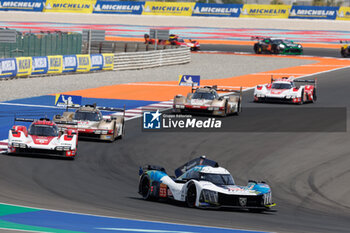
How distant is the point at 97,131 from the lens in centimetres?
2622

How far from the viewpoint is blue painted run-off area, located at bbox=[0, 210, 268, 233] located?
13391 mm

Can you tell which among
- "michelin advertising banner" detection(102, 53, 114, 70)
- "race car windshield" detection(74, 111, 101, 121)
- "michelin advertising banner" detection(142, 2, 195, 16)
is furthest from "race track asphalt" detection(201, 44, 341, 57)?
"race car windshield" detection(74, 111, 101, 121)

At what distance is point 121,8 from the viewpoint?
99125 mm

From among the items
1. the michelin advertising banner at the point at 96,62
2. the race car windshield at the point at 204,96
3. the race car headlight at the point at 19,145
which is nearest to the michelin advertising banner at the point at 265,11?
the michelin advertising banner at the point at 96,62

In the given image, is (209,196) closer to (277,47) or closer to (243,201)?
(243,201)

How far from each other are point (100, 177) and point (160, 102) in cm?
1702

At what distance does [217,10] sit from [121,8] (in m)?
13.4

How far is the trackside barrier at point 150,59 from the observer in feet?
177

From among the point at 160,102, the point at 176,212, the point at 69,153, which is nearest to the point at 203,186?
the point at 176,212

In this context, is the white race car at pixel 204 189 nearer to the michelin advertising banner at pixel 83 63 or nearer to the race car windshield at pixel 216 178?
the race car windshield at pixel 216 178

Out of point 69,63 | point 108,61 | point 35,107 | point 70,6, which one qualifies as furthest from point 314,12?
point 35,107

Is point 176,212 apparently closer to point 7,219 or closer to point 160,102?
point 7,219

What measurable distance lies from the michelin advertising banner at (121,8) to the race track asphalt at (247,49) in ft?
73.8

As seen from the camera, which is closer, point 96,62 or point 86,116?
point 86,116
